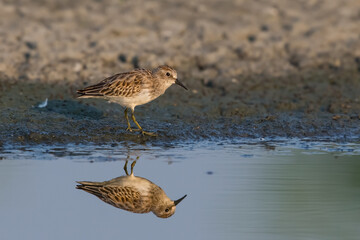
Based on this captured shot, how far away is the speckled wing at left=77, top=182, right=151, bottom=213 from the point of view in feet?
26.4

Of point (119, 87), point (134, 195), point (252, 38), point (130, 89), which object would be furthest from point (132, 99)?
point (252, 38)

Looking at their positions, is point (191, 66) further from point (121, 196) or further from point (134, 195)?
point (121, 196)

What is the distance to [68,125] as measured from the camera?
11516mm

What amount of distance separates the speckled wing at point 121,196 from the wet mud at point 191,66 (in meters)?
2.60

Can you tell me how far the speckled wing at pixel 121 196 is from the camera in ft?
26.4

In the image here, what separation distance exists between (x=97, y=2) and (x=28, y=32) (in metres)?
2.10

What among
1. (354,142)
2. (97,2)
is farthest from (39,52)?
(354,142)

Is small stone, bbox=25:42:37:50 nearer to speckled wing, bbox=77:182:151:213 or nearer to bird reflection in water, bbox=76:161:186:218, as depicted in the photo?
bird reflection in water, bbox=76:161:186:218

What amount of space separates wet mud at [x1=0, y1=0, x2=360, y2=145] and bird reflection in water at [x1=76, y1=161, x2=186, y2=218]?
2.43 meters

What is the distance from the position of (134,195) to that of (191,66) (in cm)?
665

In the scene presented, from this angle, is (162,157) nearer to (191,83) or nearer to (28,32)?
(191,83)

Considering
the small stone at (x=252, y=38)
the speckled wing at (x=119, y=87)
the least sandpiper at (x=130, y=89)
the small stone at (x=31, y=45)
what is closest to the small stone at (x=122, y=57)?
the small stone at (x=31, y=45)

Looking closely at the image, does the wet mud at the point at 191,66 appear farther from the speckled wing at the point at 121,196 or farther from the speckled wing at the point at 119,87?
the speckled wing at the point at 121,196

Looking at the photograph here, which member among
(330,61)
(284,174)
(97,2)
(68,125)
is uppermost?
(97,2)
